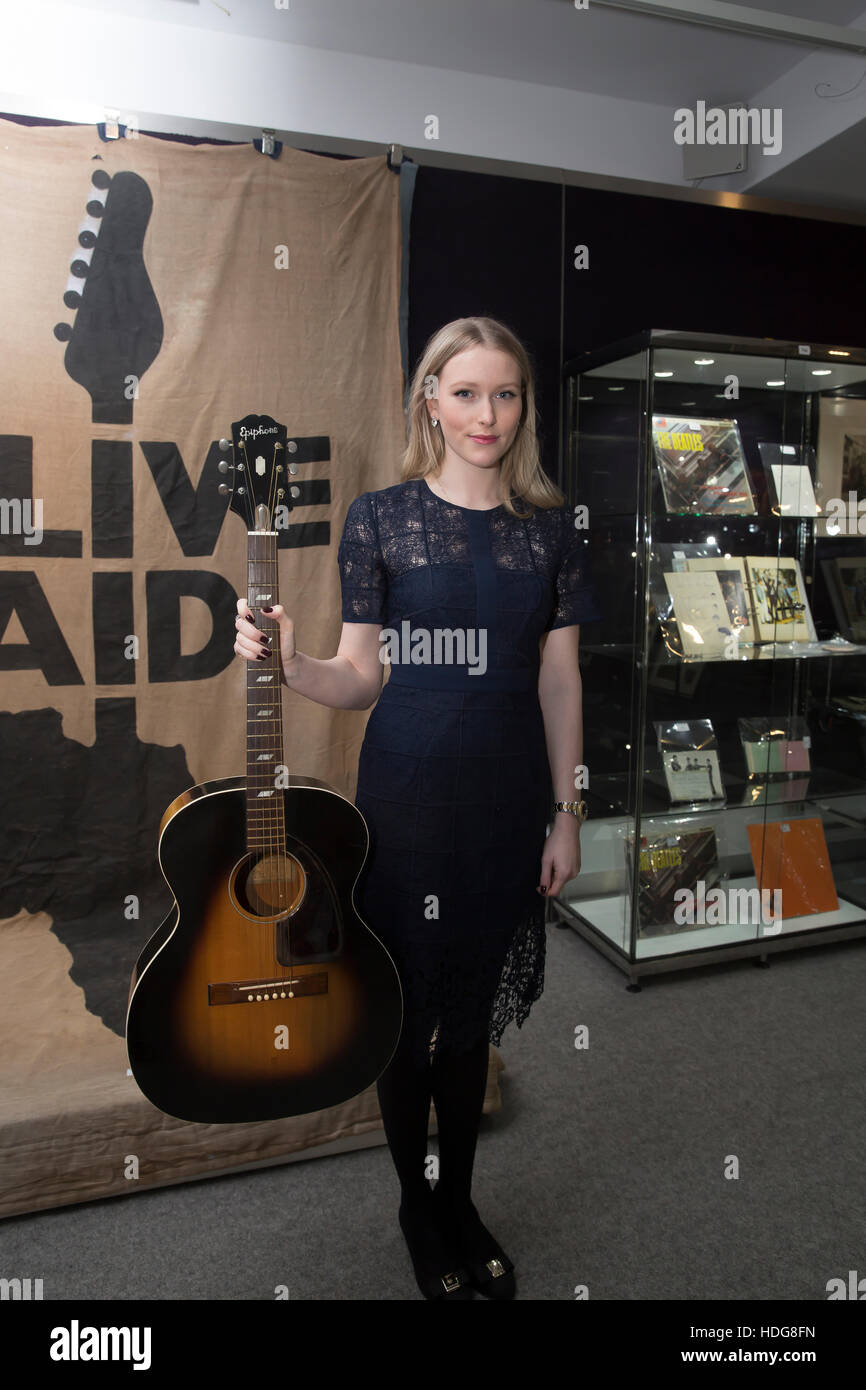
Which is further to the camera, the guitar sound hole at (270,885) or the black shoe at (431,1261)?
the black shoe at (431,1261)

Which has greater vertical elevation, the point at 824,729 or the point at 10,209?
the point at 10,209

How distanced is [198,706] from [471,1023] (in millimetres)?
1472

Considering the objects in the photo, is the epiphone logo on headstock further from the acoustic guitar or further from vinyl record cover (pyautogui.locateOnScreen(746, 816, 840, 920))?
vinyl record cover (pyautogui.locateOnScreen(746, 816, 840, 920))

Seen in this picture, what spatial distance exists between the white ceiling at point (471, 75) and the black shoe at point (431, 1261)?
287 centimetres

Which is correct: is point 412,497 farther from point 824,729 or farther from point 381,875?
point 824,729

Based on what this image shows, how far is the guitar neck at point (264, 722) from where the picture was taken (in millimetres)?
1371

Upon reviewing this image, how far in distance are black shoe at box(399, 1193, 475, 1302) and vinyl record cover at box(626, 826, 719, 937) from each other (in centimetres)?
152

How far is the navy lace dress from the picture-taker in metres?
1.44

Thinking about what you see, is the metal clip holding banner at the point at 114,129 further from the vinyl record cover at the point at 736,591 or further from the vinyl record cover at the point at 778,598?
the vinyl record cover at the point at 778,598

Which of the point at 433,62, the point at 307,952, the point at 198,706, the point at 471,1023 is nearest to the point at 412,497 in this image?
the point at 307,952

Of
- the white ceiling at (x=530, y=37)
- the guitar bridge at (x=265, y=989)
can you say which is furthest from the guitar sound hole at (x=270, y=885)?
the white ceiling at (x=530, y=37)

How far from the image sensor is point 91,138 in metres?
2.38

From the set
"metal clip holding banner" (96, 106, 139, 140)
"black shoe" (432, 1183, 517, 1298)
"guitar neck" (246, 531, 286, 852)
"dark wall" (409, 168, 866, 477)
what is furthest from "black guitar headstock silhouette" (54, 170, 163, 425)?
"black shoe" (432, 1183, 517, 1298)

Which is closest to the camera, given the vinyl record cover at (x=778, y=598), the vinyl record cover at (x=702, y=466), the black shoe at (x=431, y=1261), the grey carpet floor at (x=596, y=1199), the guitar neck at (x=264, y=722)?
the guitar neck at (x=264, y=722)
